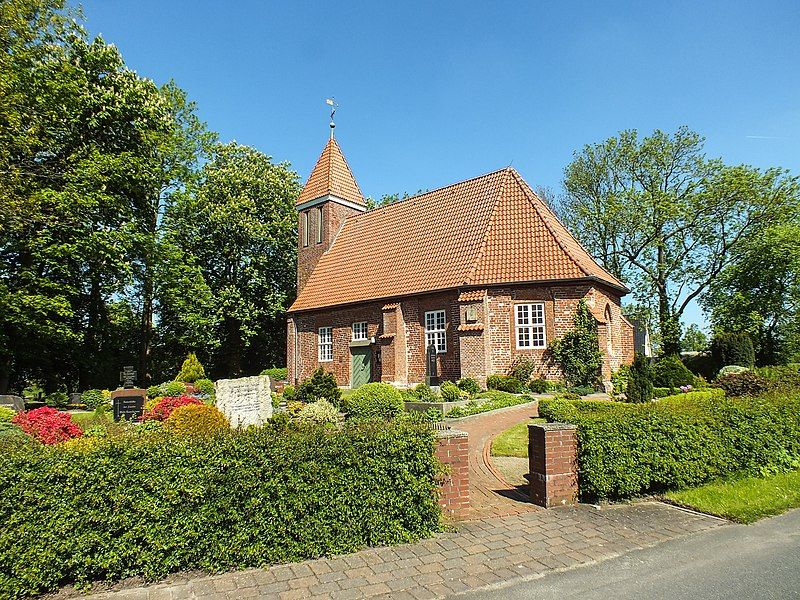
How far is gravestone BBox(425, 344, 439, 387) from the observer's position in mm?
23203

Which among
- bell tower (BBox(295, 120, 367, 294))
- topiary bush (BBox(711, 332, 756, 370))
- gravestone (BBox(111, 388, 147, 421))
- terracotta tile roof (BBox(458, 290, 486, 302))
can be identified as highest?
bell tower (BBox(295, 120, 367, 294))

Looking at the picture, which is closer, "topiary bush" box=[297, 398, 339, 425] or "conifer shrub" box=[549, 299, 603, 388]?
"topiary bush" box=[297, 398, 339, 425]

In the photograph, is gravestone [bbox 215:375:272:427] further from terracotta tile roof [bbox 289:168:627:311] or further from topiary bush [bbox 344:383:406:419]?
terracotta tile roof [bbox 289:168:627:311]

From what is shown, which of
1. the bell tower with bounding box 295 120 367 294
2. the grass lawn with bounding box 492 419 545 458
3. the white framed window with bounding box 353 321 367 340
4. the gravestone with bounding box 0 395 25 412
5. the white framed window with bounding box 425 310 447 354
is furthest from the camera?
the bell tower with bounding box 295 120 367 294

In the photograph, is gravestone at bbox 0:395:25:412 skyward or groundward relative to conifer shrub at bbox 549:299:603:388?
groundward

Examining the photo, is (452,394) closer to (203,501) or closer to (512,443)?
(512,443)

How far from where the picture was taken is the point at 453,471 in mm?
6586

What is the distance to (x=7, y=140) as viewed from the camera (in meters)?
18.4

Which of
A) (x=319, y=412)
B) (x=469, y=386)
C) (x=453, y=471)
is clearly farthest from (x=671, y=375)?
(x=453, y=471)

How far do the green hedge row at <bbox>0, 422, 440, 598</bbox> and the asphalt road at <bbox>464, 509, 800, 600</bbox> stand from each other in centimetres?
153

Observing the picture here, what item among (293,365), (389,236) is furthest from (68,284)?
(389,236)

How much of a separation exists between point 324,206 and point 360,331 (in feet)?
30.6

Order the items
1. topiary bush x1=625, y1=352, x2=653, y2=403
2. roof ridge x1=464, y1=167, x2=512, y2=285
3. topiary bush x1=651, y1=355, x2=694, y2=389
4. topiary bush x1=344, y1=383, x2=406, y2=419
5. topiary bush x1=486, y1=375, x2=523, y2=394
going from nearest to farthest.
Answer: topiary bush x1=344, y1=383, x2=406, y2=419 → topiary bush x1=625, y1=352, x2=653, y2=403 → topiary bush x1=651, y1=355, x2=694, y2=389 → topiary bush x1=486, y1=375, x2=523, y2=394 → roof ridge x1=464, y1=167, x2=512, y2=285

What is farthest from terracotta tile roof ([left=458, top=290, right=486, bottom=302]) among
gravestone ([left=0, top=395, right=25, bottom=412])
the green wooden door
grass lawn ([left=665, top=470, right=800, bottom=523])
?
gravestone ([left=0, top=395, right=25, bottom=412])
